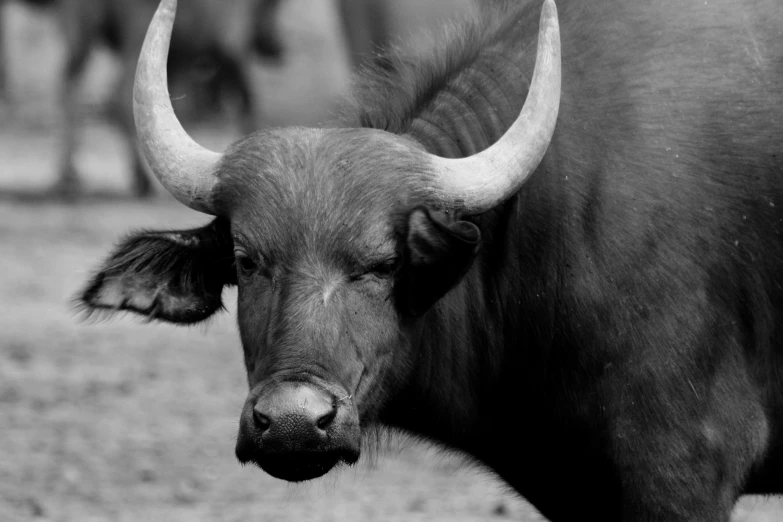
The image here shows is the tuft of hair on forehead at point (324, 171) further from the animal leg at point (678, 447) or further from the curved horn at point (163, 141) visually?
the animal leg at point (678, 447)

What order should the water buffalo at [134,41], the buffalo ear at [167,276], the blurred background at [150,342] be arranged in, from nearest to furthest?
the buffalo ear at [167,276], the blurred background at [150,342], the water buffalo at [134,41]

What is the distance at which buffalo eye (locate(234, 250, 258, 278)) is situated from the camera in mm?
4379

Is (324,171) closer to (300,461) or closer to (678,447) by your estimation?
(300,461)

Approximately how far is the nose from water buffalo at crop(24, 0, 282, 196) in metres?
12.8

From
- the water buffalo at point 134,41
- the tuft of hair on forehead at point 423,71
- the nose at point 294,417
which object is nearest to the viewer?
the nose at point 294,417

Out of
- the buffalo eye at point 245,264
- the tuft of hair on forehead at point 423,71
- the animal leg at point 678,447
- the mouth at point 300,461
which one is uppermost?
the tuft of hair on forehead at point 423,71

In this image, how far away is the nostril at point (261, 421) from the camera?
397 cm

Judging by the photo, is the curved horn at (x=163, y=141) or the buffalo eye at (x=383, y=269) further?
the curved horn at (x=163, y=141)

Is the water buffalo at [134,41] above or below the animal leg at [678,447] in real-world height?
below

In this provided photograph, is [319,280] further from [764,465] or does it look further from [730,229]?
[764,465]

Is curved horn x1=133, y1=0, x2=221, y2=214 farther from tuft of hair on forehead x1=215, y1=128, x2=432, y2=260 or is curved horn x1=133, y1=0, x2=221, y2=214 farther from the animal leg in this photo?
the animal leg

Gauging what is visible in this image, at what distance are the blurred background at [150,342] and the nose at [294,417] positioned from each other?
130 cm

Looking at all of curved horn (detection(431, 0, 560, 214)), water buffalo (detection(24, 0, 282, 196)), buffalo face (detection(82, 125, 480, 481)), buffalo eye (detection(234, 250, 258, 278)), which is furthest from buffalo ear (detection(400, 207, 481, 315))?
water buffalo (detection(24, 0, 282, 196))

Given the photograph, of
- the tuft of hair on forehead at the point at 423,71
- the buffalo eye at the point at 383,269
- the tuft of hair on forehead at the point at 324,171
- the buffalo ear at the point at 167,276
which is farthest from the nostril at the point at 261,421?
the tuft of hair on forehead at the point at 423,71
